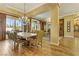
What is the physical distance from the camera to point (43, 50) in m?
2.97

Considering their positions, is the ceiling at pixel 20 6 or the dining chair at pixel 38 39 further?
the dining chair at pixel 38 39

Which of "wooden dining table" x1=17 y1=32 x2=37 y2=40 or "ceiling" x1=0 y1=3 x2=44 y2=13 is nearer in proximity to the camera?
"ceiling" x1=0 y1=3 x2=44 y2=13

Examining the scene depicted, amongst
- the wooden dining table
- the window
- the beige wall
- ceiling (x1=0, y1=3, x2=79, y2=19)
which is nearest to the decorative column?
ceiling (x1=0, y1=3, x2=79, y2=19)

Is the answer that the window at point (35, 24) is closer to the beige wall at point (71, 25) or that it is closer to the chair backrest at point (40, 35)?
the chair backrest at point (40, 35)

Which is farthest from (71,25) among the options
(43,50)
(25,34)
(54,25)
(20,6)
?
(20,6)

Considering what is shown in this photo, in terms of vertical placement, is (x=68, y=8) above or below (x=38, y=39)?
above

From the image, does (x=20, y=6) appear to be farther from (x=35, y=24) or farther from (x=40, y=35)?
(x=40, y=35)

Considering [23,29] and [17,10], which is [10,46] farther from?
[17,10]

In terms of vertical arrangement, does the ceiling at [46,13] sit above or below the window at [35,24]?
above

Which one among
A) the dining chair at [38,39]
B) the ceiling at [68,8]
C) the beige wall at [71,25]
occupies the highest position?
the ceiling at [68,8]

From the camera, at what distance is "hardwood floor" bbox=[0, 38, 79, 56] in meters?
2.87

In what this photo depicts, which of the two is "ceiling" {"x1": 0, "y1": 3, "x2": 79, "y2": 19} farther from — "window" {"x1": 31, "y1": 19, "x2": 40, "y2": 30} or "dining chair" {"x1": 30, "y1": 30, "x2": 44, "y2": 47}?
"dining chair" {"x1": 30, "y1": 30, "x2": 44, "y2": 47}

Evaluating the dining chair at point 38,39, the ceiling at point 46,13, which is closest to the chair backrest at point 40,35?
the dining chair at point 38,39

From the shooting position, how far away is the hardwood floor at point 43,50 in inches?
113
